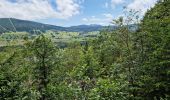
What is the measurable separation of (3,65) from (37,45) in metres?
10.5

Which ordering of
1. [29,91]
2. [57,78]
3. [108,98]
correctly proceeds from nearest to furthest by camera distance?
1. [108,98]
2. [29,91]
3. [57,78]

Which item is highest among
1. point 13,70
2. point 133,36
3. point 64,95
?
point 133,36

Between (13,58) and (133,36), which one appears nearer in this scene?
(133,36)

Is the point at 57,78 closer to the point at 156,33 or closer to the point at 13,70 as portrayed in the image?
the point at 13,70

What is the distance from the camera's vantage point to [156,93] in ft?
134

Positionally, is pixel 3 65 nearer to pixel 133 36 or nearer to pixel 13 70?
pixel 13 70

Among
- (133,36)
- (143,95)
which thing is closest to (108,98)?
(143,95)

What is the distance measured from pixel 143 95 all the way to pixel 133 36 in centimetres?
803

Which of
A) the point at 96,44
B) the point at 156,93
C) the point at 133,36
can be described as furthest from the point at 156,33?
the point at 96,44

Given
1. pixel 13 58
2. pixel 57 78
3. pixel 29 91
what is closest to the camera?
pixel 29 91

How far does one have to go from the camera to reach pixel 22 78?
40406mm

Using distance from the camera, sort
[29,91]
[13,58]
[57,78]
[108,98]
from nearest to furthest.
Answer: [108,98], [29,91], [13,58], [57,78]

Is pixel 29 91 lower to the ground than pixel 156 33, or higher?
lower

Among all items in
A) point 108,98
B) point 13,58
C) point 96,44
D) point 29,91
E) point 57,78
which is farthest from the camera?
point 96,44
